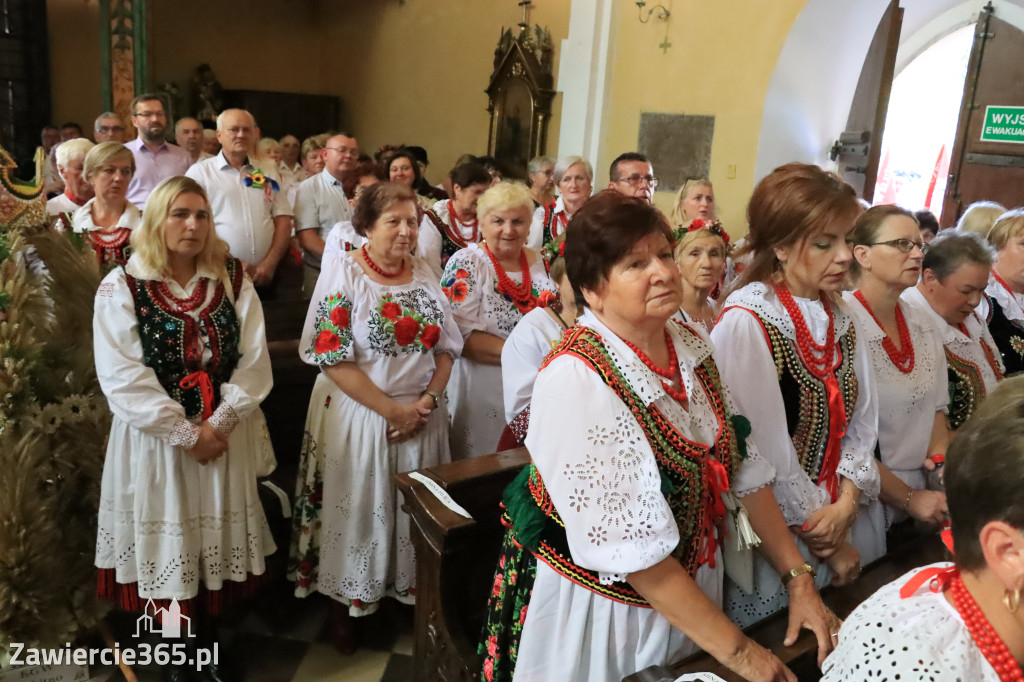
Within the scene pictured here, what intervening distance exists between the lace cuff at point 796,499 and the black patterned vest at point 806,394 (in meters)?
0.08

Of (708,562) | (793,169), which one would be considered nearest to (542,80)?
(793,169)

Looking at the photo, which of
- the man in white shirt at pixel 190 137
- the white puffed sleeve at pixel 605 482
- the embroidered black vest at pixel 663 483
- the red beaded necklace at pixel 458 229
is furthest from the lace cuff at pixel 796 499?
the man in white shirt at pixel 190 137

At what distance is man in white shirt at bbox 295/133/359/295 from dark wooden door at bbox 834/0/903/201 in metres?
4.32

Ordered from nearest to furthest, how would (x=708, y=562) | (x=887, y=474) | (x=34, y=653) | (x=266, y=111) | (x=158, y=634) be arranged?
(x=708, y=562), (x=887, y=474), (x=34, y=653), (x=158, y=634), (x=266, y=111)

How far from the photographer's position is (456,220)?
4773mm

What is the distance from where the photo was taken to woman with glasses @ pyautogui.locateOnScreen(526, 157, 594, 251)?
488cm

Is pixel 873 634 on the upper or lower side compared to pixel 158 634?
upper

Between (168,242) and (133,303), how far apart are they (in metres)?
0.22

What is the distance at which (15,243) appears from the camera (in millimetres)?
2629

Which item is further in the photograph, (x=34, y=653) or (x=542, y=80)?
(x=542, y=80)

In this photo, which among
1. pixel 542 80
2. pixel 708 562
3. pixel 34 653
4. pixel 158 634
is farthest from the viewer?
pixel 542 80

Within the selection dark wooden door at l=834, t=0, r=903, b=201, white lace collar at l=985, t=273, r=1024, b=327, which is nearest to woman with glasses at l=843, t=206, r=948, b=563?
white lace collar at l=985, t=273, r=1024, b=327

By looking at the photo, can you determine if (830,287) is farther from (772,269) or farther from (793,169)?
(793,169)

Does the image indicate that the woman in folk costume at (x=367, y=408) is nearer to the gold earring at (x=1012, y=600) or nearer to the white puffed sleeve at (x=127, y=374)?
the white puffed sleeve at (x=127, y=374)
